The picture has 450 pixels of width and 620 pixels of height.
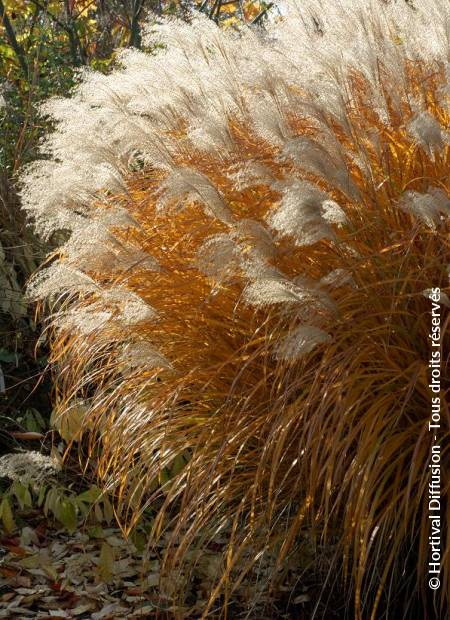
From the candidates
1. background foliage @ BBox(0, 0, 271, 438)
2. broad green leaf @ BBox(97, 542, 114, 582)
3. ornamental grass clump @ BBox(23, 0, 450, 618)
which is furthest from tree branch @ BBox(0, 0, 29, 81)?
broad green leaf @ BBox(97, 542, 114, 582)

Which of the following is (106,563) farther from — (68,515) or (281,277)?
(281,277)

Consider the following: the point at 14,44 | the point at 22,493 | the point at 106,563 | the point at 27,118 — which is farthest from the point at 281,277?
the point at 14,44

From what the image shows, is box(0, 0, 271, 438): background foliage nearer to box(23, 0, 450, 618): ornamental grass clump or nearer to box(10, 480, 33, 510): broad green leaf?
box(10, 480, 33, 510): broad green leaf

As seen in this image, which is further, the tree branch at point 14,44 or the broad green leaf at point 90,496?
the tree branch at point 14,44

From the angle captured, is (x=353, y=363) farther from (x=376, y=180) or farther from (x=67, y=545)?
(x=67, y=545)

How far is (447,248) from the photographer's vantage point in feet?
9.28

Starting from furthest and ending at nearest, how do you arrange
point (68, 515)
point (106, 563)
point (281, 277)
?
point (68, 515) < point (106, 563) < point (281, 277)

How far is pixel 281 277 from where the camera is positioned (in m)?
2.60

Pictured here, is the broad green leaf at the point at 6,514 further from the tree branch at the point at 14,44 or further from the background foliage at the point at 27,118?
the tree branch at the point at 14,44

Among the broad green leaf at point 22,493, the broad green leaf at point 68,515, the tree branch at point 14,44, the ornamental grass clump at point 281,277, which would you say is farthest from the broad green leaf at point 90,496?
the tree branch at point 14,44

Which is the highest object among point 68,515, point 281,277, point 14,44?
point 14,44

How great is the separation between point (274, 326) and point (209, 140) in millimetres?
588

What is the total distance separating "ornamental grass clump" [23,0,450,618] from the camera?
2.61 metres

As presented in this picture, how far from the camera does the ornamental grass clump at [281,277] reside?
103 inches
